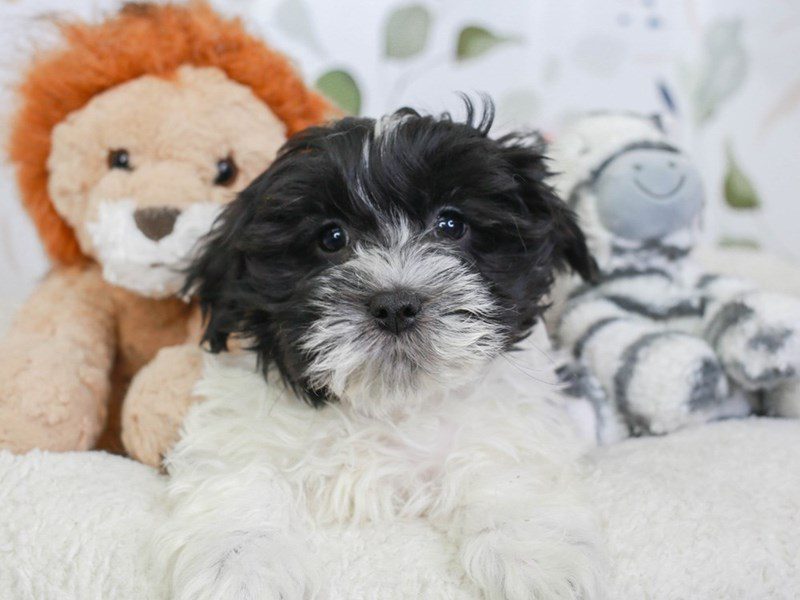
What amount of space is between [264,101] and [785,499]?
4.61ft

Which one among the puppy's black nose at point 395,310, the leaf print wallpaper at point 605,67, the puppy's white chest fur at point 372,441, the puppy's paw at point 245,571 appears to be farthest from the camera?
the leaf print wallpaper at point 605,67

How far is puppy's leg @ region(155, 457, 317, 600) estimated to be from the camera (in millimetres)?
1046

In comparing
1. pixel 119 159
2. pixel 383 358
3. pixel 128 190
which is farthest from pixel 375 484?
pixel 119 159

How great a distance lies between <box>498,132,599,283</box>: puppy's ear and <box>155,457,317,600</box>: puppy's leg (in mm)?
729

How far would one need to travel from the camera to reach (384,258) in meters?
1.32

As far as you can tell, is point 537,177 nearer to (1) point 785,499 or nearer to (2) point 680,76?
(1) point 785,499

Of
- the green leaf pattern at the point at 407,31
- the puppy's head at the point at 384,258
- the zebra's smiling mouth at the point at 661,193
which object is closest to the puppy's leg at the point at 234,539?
the puppy's head at the point at 384,258

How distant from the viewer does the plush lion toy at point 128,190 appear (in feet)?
4.95

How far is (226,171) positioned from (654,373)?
1.07 m

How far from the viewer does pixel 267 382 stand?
147cm

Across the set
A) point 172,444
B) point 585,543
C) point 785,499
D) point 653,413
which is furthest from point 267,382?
point 785,499

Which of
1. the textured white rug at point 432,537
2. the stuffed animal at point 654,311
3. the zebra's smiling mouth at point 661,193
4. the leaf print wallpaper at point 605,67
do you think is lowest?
the textured white rug at point 432,537

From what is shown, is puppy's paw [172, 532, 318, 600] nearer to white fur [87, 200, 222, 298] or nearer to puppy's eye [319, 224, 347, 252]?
puppy's eye [319, 224, 347, 252]

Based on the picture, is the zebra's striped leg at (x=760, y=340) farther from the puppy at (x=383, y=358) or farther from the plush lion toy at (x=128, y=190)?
the plush lion toy at (x=128, y=190)
